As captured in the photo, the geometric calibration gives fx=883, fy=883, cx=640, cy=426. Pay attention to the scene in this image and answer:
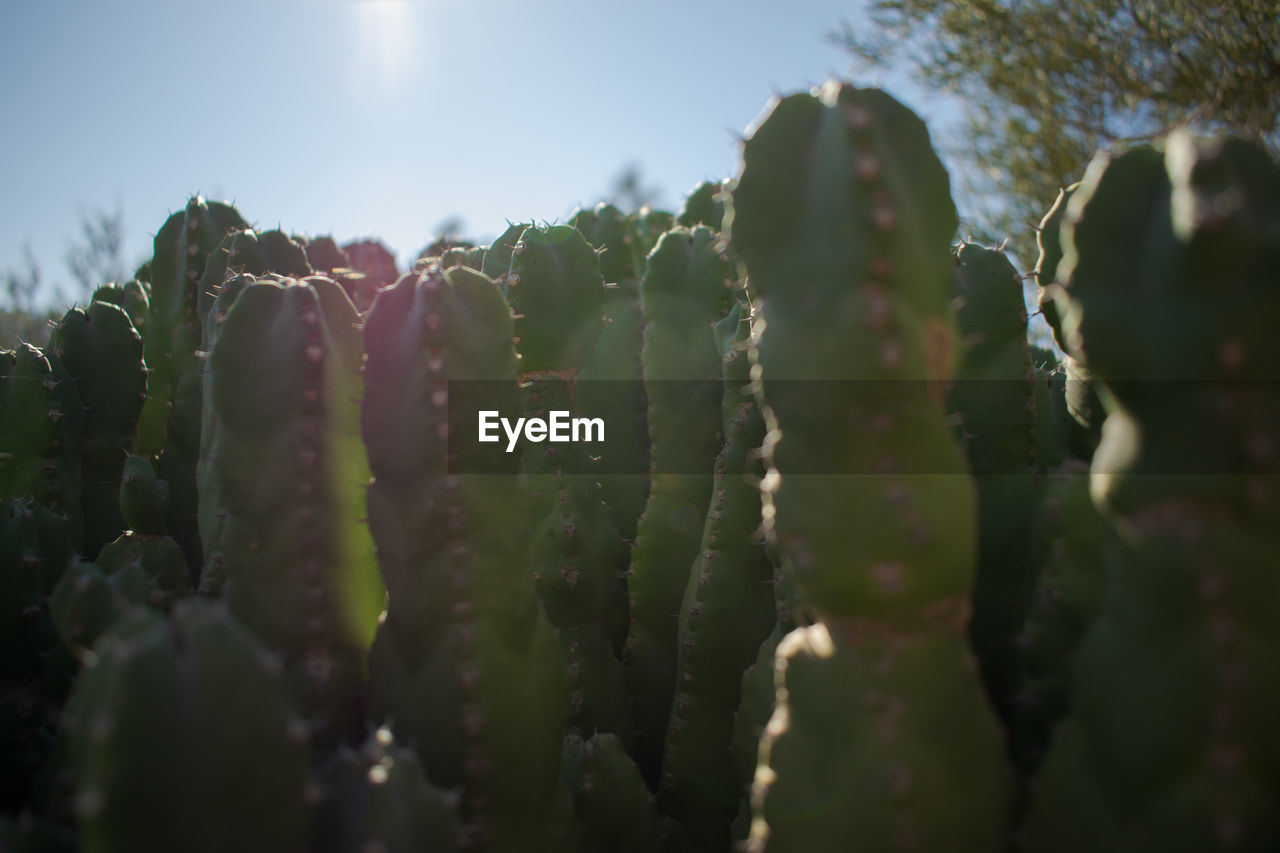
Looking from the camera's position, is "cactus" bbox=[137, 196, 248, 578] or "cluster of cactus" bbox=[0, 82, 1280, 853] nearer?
"cluster of cactus" bbox=[0, 82, 1280, 853]

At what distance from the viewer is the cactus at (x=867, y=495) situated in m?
1.42

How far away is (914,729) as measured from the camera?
1431mm

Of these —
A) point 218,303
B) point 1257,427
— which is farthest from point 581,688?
point 1257,427

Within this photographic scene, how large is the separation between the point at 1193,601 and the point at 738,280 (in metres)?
1.79

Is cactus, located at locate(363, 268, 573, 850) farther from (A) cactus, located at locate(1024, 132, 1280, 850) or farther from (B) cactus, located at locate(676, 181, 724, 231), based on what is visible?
(B) cactus, located at locate(676, 181, 724, 231)

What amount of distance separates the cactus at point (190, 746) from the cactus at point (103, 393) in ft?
6.41

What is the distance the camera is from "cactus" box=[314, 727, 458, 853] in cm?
145

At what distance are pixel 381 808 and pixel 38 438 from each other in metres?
2.20

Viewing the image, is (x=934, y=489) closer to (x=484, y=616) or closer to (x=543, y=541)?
(x=484, y=616)

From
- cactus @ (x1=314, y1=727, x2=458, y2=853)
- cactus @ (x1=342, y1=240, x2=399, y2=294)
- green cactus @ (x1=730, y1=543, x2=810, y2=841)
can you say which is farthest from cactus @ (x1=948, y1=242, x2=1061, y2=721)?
cactus @ (x1=342, y1=240, x2=399, y2=294)

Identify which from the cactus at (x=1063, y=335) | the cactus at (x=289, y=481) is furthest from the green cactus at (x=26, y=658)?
Answer: the cactus at (x=1063, y=335)

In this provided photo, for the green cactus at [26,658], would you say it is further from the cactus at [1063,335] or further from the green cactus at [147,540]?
the cactus at [1063,335]

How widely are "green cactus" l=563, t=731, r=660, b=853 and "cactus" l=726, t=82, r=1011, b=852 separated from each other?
645mm

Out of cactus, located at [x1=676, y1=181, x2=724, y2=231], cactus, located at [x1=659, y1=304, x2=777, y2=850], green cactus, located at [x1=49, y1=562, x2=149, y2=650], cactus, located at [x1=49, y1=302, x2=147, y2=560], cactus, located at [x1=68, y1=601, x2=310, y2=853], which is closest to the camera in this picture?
cactus, located at [x1=68, y1=601, x2=310, y2=853]
